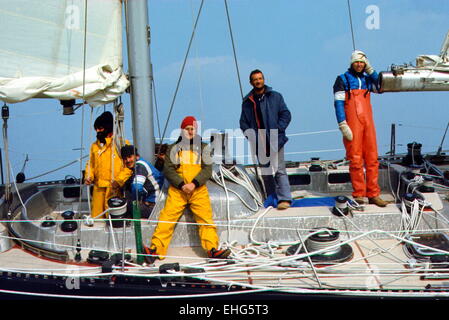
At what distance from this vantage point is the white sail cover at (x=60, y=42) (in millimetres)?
6875

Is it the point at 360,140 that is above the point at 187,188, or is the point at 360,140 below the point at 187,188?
above

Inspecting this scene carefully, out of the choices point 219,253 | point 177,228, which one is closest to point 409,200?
point 219,253

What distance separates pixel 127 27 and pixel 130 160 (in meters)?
1.57

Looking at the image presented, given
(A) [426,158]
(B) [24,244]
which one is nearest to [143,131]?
(B) [24,244]

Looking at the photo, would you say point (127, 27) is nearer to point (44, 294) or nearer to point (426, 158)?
point (44, 294)

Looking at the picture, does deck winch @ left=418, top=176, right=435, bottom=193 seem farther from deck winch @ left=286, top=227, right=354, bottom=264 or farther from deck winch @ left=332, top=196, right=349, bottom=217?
deck winch @ left=286, top=227, right=354, bottom=264

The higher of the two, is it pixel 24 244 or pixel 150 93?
pixel 150 93

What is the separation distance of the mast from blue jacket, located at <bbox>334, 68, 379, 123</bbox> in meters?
2.15

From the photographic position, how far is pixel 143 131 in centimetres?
718

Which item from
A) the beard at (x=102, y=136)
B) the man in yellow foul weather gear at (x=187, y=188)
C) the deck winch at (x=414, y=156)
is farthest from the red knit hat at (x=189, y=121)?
the deck winch at (x=414, y=156)

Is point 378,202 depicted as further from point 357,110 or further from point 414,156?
point 414,156

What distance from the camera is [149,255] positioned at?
5.97m

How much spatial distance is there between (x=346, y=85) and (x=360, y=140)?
63 centimetres

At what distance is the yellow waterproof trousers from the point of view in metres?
6.28
